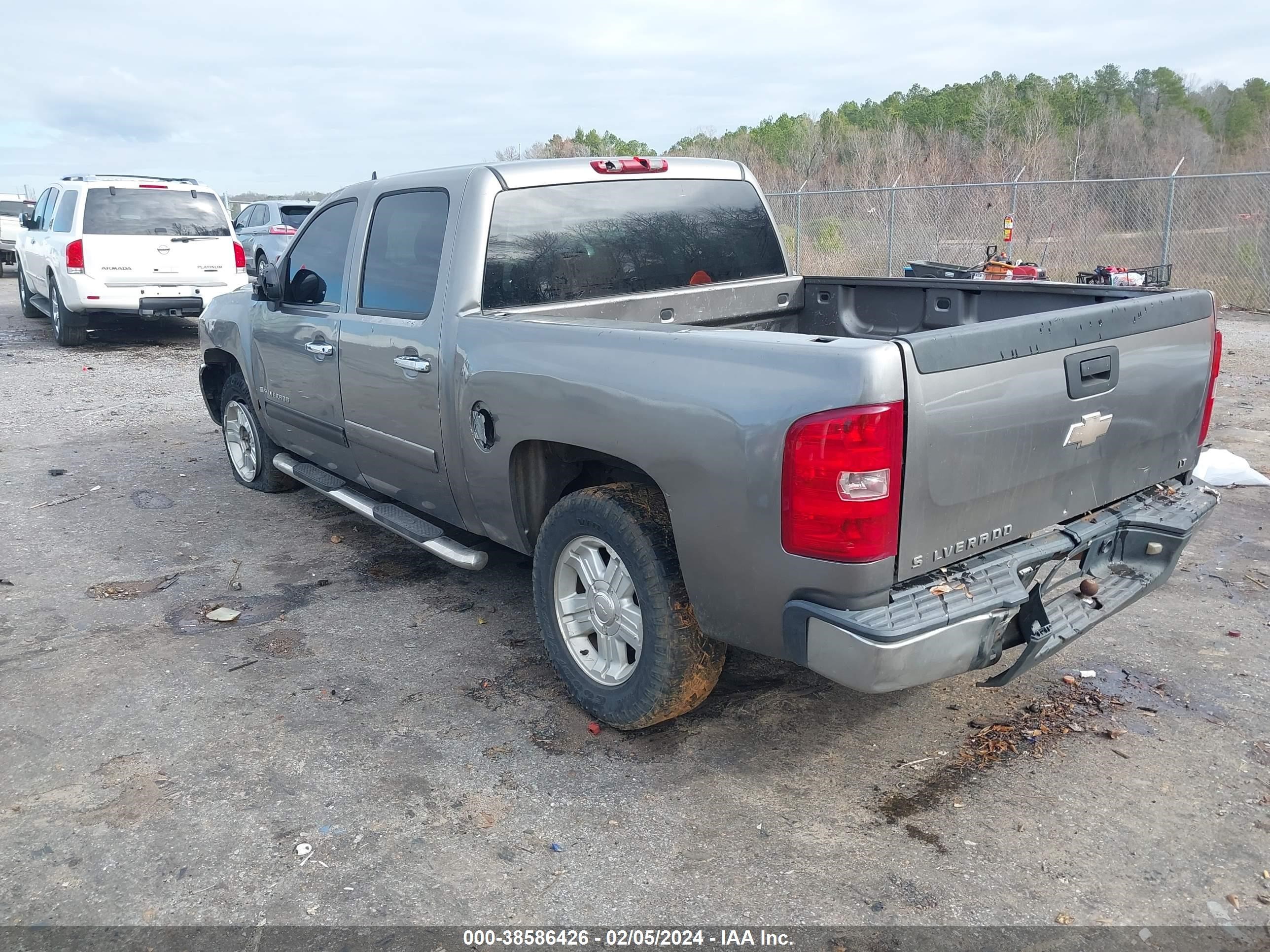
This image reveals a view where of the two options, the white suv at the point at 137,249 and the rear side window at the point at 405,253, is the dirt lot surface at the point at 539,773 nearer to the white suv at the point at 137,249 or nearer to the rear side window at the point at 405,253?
the rear side window at the point at 405,253

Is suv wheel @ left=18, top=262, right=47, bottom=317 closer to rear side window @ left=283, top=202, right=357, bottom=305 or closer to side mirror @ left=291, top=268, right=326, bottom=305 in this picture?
rear side window @ left=283, top=202, right=357, bottom=305

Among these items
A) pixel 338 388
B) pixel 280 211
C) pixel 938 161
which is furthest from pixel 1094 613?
pixel 938 161

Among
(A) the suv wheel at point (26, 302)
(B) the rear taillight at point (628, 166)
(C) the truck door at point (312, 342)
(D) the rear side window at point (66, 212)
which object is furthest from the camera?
(A) the suv wheel at point (26, 302)

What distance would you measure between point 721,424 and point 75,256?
1191cm

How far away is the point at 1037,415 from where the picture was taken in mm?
2861

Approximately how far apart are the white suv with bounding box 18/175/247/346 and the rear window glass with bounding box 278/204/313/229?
5.16 metres

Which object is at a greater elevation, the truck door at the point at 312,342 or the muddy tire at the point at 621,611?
the truck door at the point at 312,342

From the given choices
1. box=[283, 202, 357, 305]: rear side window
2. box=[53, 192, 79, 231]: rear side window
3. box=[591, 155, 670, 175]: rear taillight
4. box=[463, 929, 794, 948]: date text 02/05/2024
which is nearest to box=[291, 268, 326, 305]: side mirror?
box=[283, 202, 357, 305]: rear side window

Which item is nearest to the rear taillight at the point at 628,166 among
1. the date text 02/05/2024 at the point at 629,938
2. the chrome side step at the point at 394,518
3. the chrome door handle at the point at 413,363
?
the chrome door handle at the point at 413,363

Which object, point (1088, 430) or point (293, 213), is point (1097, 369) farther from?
point (293, 213)

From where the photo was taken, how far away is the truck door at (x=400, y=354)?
161 inches

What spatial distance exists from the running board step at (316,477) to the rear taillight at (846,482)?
3.23 metres

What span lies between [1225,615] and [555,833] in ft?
10.6

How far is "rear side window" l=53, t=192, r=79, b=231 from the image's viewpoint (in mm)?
12391
